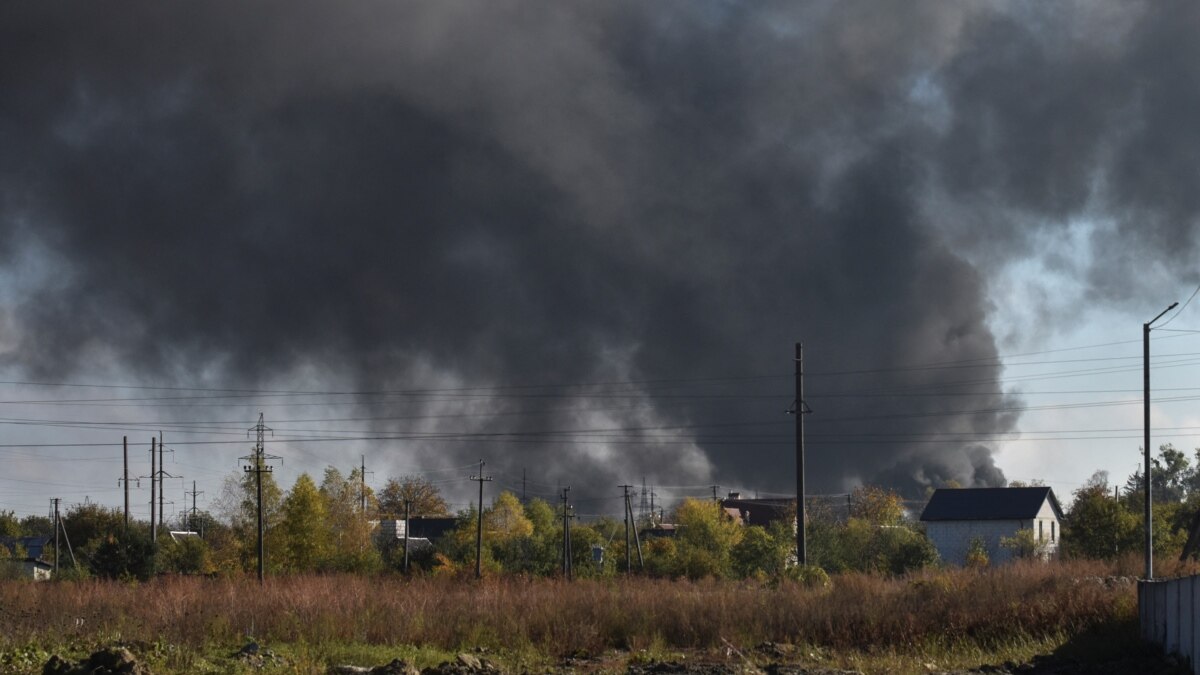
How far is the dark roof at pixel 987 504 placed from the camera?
333 feet

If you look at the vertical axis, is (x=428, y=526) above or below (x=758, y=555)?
below

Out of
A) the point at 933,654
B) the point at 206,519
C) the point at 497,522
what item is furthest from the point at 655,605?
the point at 206,519

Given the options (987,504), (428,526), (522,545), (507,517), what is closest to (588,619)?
(522,545)

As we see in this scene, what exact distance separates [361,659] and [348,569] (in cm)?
5141

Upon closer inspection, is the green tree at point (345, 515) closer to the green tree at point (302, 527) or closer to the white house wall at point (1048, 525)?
the green tree at point (302, 527)

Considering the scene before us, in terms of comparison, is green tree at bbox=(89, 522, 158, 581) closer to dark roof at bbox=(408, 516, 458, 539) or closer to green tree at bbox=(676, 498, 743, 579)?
green tree at bbox=(676, 498, 743, 579)

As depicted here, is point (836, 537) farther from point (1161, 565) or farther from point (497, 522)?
point (497, 522)

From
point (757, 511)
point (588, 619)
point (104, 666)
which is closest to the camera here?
point (104, 666)

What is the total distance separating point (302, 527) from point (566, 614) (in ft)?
207

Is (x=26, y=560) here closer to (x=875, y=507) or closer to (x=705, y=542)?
(x=705, y=542)

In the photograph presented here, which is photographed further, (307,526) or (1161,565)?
(307,526)

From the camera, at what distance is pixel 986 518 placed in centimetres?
10219

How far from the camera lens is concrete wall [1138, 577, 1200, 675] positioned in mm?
22828

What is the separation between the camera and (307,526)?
9119 cm
